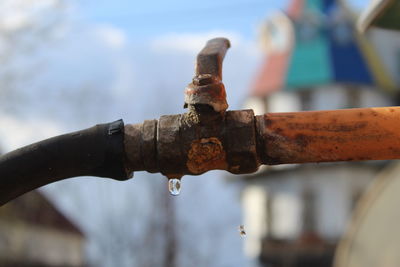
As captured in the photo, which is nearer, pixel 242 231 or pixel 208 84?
pixel 208 84

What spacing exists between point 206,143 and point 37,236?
2106 centimetres

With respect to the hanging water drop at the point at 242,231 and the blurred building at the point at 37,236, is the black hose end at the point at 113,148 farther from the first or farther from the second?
the blurred building at the point at 37,236

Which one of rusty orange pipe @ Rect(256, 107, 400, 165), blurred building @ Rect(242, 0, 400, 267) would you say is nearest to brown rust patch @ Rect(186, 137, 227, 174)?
rusty orange pipe @ Rect(256, 107, 400, 165)

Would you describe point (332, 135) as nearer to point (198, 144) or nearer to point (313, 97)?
point (198, 144)

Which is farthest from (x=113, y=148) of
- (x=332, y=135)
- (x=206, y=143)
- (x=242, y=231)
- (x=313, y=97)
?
(x=313, y=97)

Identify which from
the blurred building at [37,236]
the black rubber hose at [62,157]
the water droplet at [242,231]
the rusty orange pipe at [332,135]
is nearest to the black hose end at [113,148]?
the black rubber hose at [62,157]

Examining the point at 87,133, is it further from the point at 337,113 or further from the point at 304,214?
the point at 304,214

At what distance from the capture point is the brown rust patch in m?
1.99

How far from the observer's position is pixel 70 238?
25.8 meters

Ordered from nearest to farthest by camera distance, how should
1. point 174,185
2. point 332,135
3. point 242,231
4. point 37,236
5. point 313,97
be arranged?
point 332,135 → point 174,185 → point 242,231 → point 37,236 → point 313,97

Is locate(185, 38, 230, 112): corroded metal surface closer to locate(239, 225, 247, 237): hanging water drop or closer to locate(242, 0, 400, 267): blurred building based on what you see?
locate(239, 225, 247, 237): hanging water drop

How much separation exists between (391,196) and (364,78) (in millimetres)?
18091

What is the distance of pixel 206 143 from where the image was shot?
6.55 feet

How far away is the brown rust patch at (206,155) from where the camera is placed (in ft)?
6.54
